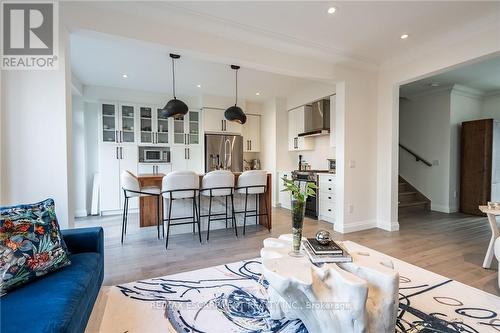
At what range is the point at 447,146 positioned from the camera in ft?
17.1

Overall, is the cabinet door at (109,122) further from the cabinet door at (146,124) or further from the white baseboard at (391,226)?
the white baseboard at (391,226)

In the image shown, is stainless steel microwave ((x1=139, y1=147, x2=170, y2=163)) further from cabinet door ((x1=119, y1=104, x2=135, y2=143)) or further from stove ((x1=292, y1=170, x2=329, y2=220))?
stove ((x1=292, y1=170, x2=329, y2=220))

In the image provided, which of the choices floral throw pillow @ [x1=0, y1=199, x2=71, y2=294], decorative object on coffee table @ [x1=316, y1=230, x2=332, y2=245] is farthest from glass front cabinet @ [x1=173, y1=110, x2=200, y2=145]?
decorative object on coffee table @ [x1=316, y1=230, x2=332, y2=245]

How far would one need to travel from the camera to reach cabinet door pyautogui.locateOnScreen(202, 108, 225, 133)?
5.83m

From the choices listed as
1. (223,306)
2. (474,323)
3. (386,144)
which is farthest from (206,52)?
(474,323)

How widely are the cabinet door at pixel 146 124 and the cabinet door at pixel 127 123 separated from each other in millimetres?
170

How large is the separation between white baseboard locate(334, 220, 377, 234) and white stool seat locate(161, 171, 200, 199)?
2444 millimetres

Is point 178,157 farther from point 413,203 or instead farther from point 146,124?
point 413,203

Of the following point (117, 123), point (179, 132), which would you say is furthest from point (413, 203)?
point (117, 123)

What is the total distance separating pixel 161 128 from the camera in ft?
18.7

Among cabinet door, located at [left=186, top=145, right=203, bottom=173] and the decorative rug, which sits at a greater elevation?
cabinet door, located at [left=186, top=145, right=203, bottom=173]

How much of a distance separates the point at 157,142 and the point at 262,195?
3.07m

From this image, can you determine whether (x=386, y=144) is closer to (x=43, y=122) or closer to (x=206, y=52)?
(x=206, y=52)

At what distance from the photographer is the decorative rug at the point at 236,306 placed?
5.30 feet
